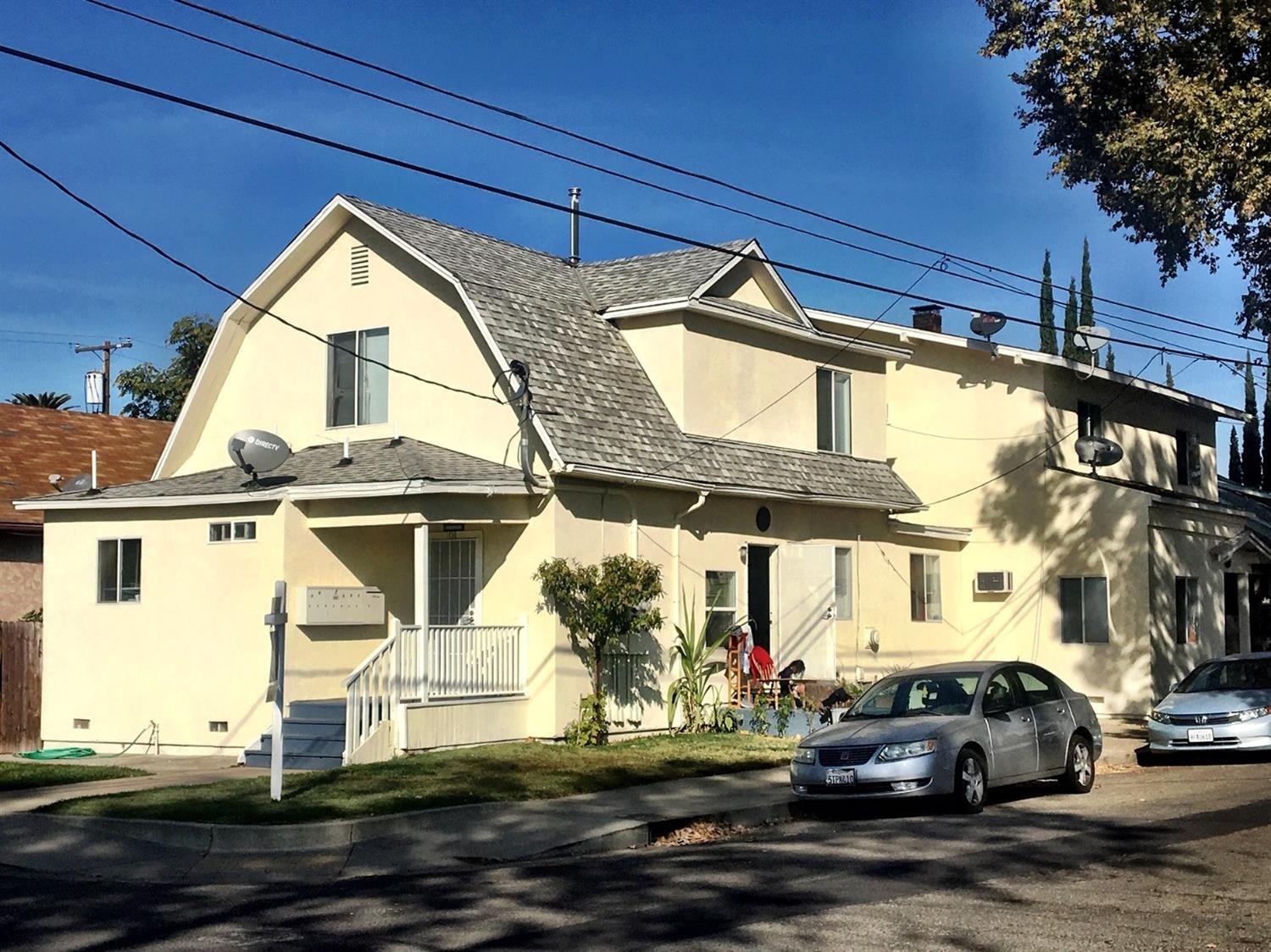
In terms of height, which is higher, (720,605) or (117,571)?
(117,571)

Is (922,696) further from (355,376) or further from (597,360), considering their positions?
(355,376)

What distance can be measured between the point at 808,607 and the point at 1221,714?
6.48 metres

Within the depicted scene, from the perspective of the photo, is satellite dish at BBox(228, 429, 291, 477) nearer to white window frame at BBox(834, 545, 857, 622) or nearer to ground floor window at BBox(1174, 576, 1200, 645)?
white window frame at BBox(834, 545, 857, 622)

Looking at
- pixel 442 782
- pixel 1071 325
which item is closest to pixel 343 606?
pixel 442 782

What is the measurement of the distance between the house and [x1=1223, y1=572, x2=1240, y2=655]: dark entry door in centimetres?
328

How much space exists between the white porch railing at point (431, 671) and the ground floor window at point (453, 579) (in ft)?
3.36

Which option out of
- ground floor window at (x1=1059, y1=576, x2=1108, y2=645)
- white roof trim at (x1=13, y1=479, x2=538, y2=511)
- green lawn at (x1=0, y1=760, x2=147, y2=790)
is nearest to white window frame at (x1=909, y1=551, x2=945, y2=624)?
ground floor window at (x1=1059, y1=576, x2=1108, y2=645)

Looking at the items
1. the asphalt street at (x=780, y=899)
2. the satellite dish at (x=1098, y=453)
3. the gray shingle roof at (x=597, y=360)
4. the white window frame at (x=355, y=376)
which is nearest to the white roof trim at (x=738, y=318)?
the gray shingle roof at (x=597, y=360)

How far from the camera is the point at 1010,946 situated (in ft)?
28.2

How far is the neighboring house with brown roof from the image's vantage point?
2545 cm

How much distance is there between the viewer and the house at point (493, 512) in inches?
771

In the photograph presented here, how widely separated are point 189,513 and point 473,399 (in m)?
4.07

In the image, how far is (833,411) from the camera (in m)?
26.4

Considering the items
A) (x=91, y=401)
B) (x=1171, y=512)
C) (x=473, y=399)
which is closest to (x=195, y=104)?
(x=473, y=399)
